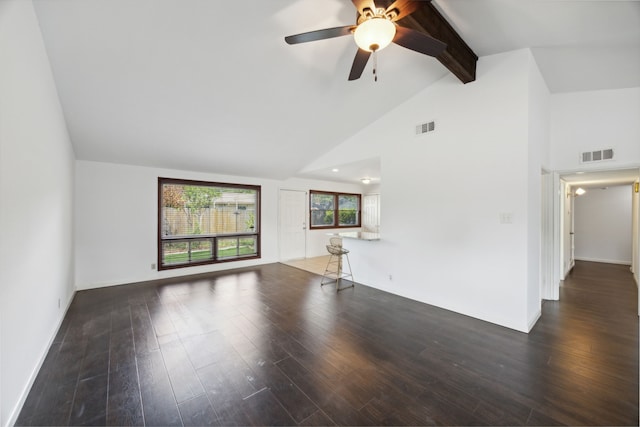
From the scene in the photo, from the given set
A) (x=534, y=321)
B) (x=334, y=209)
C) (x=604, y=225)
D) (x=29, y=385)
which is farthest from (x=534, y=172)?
(x=604, y=225)

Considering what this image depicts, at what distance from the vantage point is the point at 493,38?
2.86m

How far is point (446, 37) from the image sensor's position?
2787 millimetres

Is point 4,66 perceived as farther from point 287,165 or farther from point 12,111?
point 287,165

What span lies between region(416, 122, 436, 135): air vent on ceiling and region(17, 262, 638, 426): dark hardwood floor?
8.43 feet

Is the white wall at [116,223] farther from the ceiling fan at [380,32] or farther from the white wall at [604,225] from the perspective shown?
the white wall at [604,225]

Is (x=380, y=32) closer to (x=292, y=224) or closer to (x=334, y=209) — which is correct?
(x=292, y=224)

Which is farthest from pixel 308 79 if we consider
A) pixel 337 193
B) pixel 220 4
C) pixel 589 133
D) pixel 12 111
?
pixel 337 193

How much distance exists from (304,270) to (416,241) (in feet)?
9.34

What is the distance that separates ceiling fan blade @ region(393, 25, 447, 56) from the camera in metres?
2.01

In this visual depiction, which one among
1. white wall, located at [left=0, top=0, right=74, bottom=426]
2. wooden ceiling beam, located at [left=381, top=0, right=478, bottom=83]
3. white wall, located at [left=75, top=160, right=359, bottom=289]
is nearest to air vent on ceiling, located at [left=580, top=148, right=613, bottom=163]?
wooden ceiling beam, located at [left=381, top=0, right=478, bottom=83]

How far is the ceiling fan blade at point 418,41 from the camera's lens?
6.59 feet

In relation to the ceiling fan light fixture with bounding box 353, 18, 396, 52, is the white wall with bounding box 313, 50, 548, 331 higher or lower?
lower

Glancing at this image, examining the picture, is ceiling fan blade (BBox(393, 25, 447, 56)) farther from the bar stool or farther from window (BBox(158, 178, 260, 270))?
window (BBox(158, 178, 260, 270))

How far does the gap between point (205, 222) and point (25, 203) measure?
3827mm
